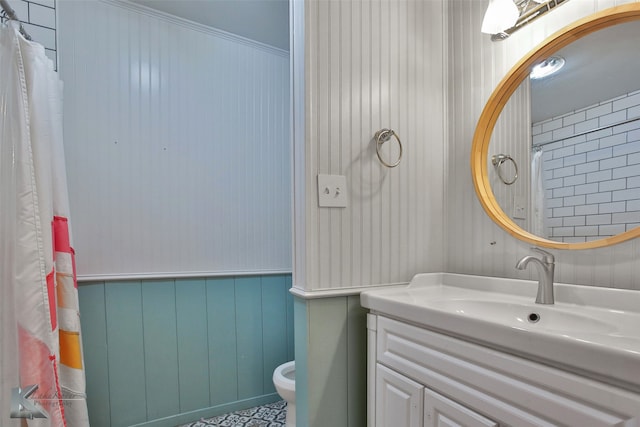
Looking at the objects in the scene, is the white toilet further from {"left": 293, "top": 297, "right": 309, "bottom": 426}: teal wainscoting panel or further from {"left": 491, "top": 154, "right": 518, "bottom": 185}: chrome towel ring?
{"left": 491, "top": 154, "right": 518, "bottom": 185}: chrome towel ring

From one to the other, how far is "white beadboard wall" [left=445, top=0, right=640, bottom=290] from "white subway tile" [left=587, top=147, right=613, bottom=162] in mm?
278

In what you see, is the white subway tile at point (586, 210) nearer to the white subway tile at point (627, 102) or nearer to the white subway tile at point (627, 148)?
the white subway tile at point (627, 148)

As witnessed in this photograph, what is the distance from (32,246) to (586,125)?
1849mm

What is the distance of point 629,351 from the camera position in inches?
21.4

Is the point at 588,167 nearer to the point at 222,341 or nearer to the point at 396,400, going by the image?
the point at 396,400

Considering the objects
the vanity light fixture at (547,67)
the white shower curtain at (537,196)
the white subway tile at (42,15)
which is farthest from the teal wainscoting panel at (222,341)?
the vanity light fixture at (547,67)

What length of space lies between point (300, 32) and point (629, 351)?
50.9 inches

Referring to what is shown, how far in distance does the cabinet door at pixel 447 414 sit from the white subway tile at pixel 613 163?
811mm

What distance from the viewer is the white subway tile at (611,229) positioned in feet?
3.00

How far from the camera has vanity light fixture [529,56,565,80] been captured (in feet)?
3.57

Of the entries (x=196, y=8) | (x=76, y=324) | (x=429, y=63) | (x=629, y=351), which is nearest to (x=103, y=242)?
(x=76, y=324)

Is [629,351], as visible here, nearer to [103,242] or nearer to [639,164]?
[639,164]

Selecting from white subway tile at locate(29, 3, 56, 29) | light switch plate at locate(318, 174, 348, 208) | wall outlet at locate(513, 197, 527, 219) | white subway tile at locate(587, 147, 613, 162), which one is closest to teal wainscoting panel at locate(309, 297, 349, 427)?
light switch plate at locate(318, 174, 348, 208)

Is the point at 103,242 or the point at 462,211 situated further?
the point at 103,242
